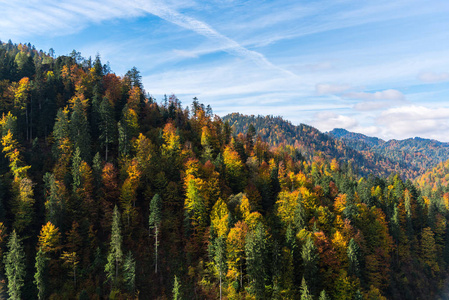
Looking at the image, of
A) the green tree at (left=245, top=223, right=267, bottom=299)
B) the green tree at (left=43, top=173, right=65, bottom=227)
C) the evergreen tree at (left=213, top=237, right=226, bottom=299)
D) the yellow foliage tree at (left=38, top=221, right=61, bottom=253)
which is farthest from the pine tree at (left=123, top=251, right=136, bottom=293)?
the green tree at (left=245, top=223, right=267, bottom=299)

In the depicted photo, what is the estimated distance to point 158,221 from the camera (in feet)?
174

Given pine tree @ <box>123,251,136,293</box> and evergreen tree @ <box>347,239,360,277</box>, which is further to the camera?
evergreen tree @ <box>347,239,360,277</box>

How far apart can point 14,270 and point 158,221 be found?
24.3 m

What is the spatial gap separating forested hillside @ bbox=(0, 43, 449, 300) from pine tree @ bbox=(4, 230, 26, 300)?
0.18 metres

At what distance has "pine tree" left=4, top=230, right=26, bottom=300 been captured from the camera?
1647 inches

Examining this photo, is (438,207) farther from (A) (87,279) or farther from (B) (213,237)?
(A) (87,279)

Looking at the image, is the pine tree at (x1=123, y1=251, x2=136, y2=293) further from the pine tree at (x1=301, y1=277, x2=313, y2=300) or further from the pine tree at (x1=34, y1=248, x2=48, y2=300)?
the pine tree at (x1=301, y1=277, x2=313, y2=300)

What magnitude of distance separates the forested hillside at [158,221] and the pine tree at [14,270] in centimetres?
18

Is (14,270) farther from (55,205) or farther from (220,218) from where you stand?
(220,218)

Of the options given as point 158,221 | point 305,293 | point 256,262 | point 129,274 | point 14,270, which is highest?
point 158,221

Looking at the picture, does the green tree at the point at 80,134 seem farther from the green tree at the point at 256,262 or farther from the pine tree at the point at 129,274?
the green tree at the point at 256,262

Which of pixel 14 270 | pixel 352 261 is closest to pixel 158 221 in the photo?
pixel 14 270

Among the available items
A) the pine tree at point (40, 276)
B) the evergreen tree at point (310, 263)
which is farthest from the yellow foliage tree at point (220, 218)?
the pine tree at point (40, 276)

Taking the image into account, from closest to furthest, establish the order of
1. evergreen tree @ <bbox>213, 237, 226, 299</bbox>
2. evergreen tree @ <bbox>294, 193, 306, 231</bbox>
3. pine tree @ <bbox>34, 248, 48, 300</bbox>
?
pine tree @ <bbox>34, 248, 48, 300</bbox> → evergreen tree @ <bbox>213, 237, 226, 299</bbox> → evergreen tree @ <bbox>294, 193, 306, 231</bbox>
